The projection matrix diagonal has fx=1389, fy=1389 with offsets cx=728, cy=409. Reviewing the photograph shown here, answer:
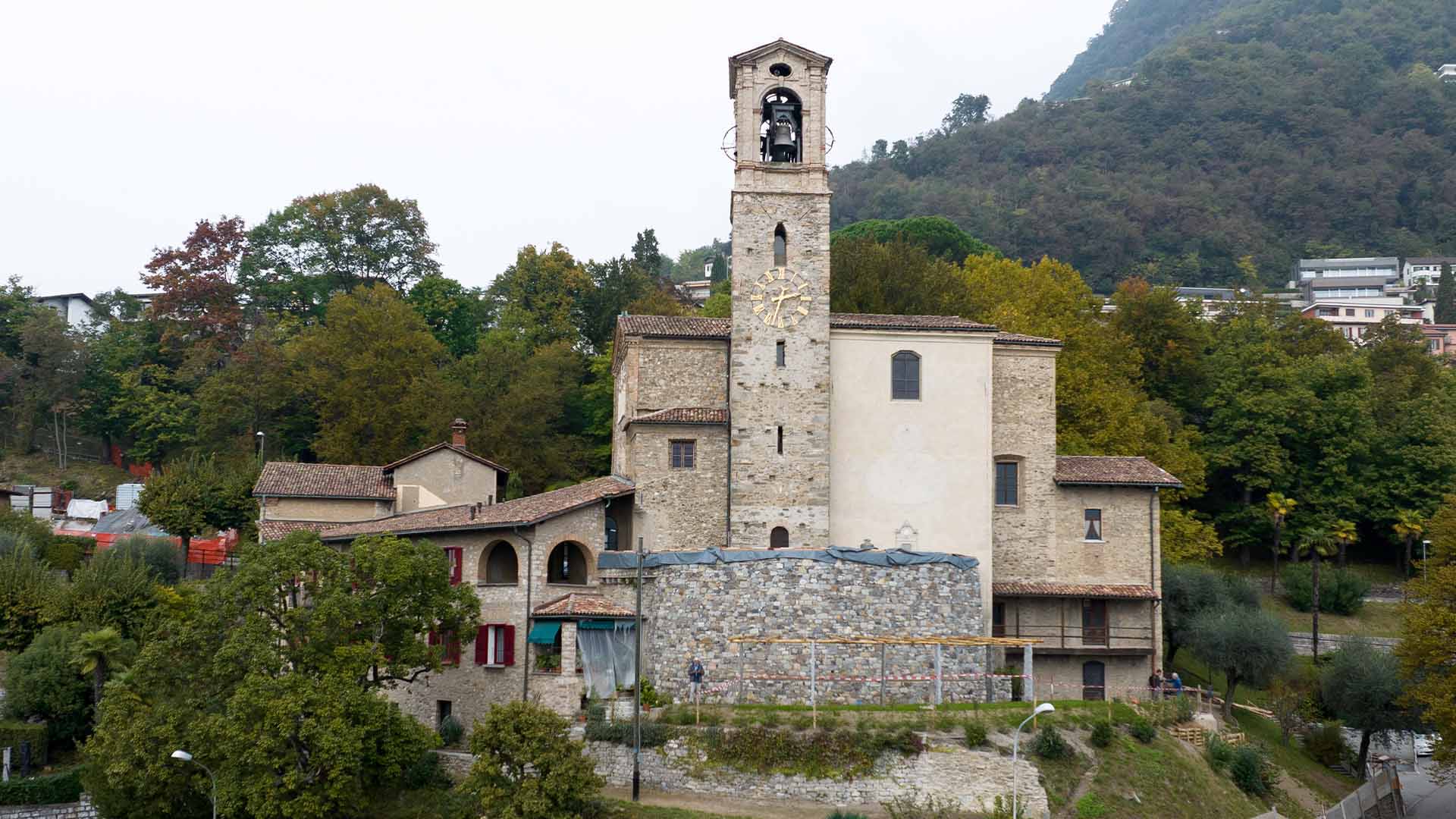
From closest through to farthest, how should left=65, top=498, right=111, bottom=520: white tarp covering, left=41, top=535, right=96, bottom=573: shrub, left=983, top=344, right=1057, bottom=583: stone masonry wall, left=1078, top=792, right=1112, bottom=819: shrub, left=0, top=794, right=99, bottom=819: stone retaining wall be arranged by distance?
left=1078, top=792, right=1112, bottom=819: shrub, left=0, top=794, right=99, bottom=819: stone retaining wall, left=983, top=344, right=1057, bottom=583: stone masonry wall, left=41, top=535, right=96, bottom=573: shrub, left=65, top=498, right=111, bottom=520: white tarp covering

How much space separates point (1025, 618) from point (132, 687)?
2638cm

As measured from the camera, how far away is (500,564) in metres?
41.9

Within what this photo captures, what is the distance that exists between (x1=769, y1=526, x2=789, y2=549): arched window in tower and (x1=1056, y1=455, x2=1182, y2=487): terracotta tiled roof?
967cm

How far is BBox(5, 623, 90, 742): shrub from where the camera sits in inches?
1612

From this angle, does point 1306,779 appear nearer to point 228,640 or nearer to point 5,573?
point 228,640

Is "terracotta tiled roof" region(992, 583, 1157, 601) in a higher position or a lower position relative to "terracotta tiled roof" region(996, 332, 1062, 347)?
lower

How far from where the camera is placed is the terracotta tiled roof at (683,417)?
4253 cm

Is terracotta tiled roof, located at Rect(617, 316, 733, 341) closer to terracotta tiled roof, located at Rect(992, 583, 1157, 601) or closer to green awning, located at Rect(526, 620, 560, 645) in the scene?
green awning, located at Rect(526, 620, 560, 645)

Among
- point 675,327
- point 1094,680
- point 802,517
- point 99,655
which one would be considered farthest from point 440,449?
point 1094,680

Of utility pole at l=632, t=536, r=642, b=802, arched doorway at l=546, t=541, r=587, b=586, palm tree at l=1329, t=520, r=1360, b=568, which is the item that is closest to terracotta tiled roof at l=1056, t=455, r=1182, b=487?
arched doorway at l=546, t=541, r=587, b=586

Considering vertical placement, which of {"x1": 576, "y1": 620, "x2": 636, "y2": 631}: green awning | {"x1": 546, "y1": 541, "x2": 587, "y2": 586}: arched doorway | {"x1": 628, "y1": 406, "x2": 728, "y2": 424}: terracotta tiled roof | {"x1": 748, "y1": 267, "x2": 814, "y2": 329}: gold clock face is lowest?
{"x1": 576, "y1": 620, "x2": 636, "y2": 631}: green awning

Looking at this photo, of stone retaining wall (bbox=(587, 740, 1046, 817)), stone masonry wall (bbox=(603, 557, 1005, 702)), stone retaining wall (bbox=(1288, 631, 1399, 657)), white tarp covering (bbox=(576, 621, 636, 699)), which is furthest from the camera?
stone retaining wall (bbox=(1288, 631, 1399, 657))

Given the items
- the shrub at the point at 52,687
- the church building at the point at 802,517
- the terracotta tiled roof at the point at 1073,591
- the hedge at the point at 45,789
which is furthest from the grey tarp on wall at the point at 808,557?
the shrub at the point at 52,687

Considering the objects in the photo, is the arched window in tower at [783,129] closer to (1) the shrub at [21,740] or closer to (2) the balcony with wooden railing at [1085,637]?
(2) the balcony with wooden railing at [1085,637]
